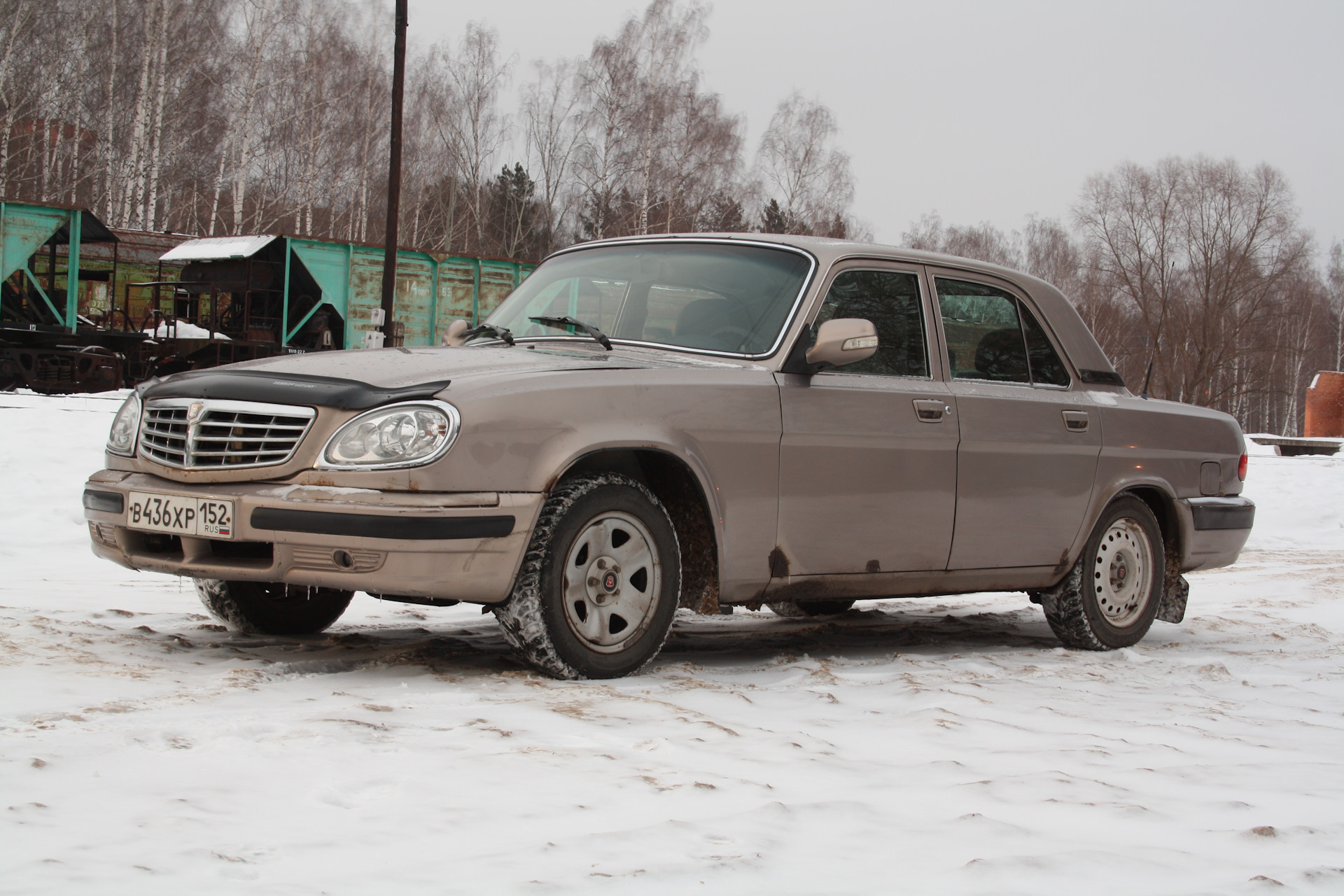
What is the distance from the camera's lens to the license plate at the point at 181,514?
13.5ft

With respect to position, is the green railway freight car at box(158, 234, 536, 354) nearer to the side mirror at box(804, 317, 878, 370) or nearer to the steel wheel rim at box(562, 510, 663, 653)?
the side mirror at box(804, 317, 878, 370)

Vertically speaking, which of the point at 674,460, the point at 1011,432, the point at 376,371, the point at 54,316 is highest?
the point at 54,316

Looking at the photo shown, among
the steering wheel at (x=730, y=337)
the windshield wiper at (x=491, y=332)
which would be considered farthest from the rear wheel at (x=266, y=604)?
the steering wheel at (x=730, y=337)

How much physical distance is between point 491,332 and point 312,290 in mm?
20249

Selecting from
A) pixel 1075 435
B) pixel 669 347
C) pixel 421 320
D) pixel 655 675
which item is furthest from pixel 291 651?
pixel 421 320

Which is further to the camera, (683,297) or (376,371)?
(683,297)

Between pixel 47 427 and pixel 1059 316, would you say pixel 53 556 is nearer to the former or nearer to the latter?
pixel 47 427

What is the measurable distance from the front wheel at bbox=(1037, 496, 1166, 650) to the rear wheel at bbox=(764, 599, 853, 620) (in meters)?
1.42

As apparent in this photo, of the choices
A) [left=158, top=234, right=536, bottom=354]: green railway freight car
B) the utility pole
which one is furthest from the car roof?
[left=158, top=234, right=536, bottom=354]: green railway freight car

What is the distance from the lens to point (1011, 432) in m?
5.64

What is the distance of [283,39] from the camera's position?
47.4 meters

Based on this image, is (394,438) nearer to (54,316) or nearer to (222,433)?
(222,433)

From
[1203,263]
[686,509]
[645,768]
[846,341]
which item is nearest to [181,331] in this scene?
[686,509]

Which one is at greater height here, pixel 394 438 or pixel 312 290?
pixel 312 290
